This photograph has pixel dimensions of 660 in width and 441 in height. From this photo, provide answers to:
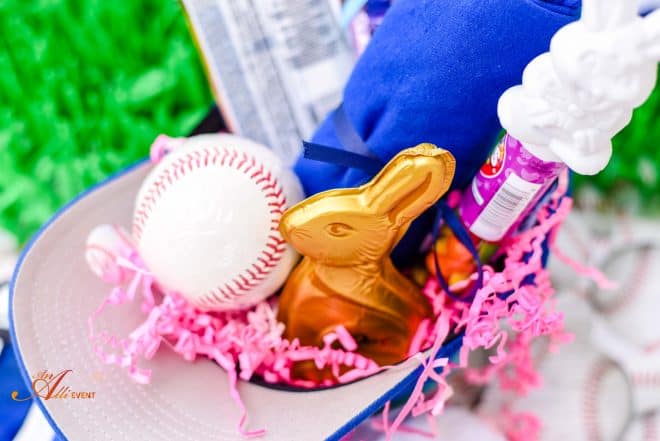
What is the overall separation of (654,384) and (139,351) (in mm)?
589

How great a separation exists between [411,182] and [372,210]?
0.04 m

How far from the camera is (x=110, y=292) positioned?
68cm

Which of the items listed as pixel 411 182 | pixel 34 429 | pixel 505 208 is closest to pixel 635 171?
pixel 505 208

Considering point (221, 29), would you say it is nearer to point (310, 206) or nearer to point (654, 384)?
point (310, 206)

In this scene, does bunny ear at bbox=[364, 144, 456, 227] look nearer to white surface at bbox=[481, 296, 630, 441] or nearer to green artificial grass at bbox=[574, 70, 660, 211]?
white surface at bbox=[481, 296, 630, 441]

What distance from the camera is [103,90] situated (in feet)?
3.08

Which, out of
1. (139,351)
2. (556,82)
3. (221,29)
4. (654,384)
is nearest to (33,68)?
(221,29)

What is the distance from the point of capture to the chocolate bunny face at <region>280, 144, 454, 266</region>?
0.50 m

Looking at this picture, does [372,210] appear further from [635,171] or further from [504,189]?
[635,171]

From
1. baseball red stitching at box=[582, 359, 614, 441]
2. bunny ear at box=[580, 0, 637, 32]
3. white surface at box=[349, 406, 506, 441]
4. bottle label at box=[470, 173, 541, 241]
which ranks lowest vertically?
baseball red stitching at box=[582, 359, 614, 441]

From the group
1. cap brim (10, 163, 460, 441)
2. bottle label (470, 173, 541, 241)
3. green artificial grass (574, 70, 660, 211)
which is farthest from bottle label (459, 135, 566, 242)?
green artificial grass (574, 70, 660, 211)

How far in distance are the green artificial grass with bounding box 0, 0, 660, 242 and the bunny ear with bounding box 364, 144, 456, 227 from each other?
47cm

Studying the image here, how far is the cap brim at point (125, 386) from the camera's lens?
556 mm

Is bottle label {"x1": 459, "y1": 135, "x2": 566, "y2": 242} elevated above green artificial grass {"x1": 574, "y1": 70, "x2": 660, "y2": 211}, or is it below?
above
